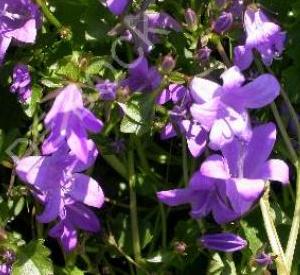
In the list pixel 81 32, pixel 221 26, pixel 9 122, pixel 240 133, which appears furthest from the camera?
pixel 9 122

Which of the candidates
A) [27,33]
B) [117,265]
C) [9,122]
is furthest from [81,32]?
[117,265]

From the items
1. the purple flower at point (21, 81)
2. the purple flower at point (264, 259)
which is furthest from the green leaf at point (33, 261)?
the purple flower at point (264, 259)

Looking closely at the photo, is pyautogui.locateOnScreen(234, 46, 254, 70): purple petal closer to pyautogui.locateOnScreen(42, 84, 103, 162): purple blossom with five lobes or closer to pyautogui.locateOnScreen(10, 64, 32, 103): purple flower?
pyautogui.locateOnScreen(42, 84, 103, 162): purple blossom with five lobes

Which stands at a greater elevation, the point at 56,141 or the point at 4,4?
the point at 4,4

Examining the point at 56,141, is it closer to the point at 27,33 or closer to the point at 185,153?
the point at 27,33

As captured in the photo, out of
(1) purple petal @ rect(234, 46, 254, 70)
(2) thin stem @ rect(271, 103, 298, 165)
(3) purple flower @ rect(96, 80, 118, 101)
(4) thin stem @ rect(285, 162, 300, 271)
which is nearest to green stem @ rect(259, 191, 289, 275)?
(4) thin stem @ rect(285, 162, 300, 271)

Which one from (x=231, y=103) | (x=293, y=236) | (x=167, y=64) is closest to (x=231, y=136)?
(x=231, y=103)
